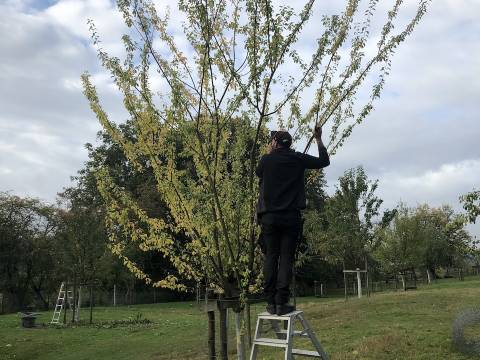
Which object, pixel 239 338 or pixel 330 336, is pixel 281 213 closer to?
pixel 239 338

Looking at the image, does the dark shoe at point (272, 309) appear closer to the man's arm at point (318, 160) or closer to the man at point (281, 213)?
the man at point (281, 213)

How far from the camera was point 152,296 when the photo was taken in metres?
38.3

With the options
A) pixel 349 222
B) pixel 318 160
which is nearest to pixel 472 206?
pixel 318 160

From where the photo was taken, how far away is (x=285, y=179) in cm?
464

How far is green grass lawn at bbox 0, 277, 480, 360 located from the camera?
8219mm

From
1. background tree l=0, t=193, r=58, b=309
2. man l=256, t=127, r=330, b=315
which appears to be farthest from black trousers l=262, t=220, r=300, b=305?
background tree l=0, t=193, r=58, b=309

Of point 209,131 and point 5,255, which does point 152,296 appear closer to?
point 5,255

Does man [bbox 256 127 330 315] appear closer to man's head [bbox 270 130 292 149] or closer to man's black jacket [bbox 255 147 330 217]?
man's black jacket [bbox 255 147 330 217]

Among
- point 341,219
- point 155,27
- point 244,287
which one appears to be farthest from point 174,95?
point 341,219

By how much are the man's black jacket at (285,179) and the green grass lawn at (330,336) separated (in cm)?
421

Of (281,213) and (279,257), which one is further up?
(281,213)

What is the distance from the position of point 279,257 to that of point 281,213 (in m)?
0.47

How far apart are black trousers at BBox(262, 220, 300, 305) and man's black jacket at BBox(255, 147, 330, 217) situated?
0.55ft

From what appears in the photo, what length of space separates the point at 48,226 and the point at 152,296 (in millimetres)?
9356
